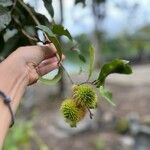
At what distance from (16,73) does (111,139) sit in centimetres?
448

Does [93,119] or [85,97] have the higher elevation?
[85,97]

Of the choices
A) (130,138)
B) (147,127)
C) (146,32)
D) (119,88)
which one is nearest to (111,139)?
(130,138)

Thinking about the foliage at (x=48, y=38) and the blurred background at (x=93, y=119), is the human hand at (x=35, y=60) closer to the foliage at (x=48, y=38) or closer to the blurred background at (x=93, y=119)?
the foliage at (x=48, y=38)

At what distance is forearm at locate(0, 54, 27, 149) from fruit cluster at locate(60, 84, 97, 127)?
89 millimetres

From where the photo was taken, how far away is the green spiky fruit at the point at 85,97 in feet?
3.11

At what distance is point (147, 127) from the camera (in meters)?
4.68

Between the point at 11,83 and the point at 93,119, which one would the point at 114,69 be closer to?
the point at 11,83

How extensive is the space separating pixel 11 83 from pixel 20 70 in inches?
1.4

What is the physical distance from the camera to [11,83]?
2.97 ft

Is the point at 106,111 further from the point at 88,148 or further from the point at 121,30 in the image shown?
the point at 121,30

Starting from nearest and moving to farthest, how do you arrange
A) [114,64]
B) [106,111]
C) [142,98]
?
[114,64] < [106,111] < [142,98]

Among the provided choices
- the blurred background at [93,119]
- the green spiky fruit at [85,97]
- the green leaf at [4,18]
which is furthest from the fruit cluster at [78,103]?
the blurred background at [93,119]

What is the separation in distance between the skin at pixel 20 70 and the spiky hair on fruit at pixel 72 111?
0.07 metres

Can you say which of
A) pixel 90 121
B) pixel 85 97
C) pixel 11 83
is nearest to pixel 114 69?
pixel 85 97
